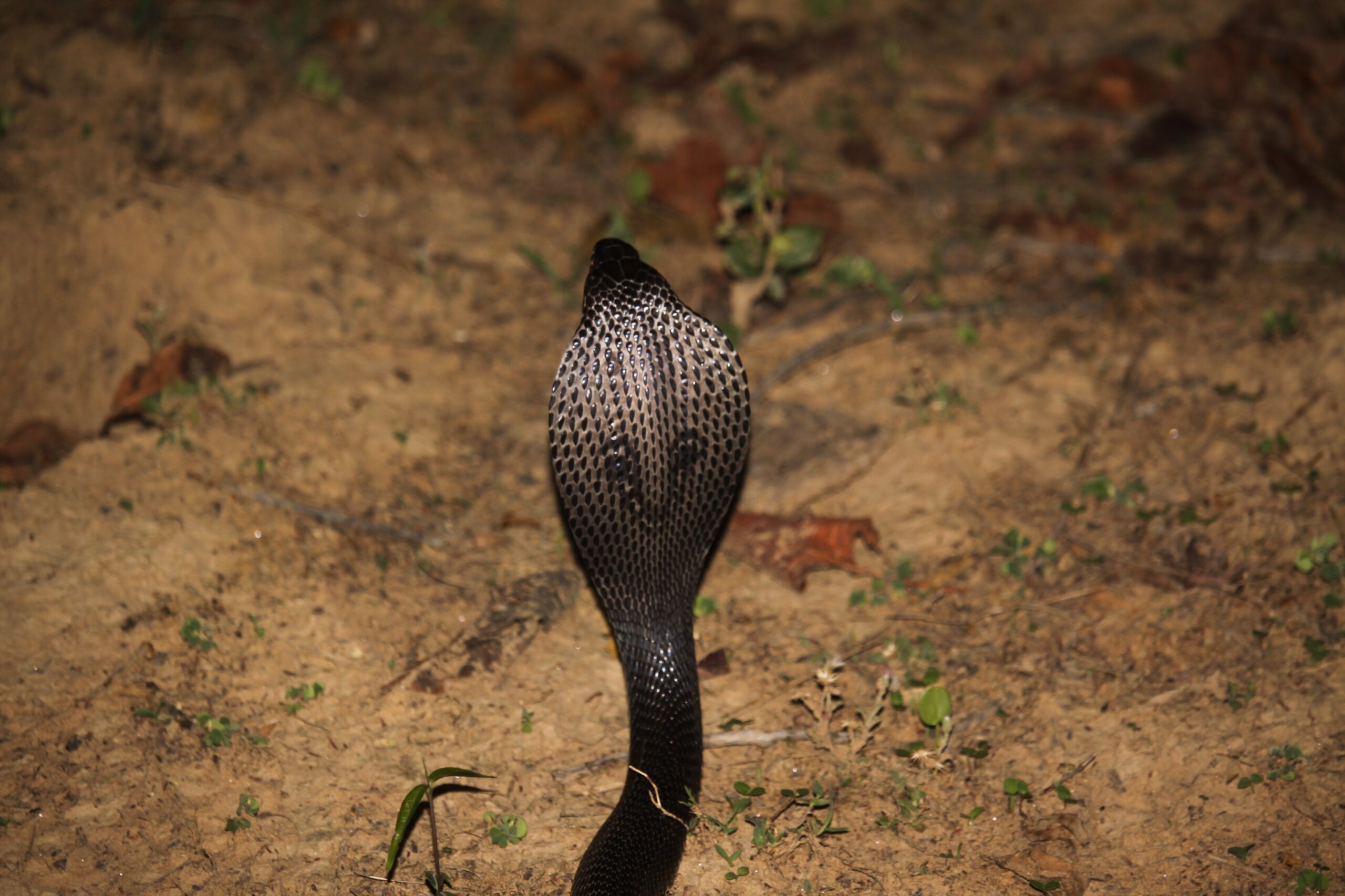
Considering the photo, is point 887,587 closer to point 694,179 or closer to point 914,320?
point 914,320

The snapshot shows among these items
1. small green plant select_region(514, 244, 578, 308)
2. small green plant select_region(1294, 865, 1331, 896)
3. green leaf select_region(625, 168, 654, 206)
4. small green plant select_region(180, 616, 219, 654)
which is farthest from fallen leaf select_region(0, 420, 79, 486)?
small green plant select_region(1294, 865, 1331, 896)

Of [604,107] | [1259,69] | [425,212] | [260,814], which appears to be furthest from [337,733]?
[1259,69]

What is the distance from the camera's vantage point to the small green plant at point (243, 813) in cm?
294

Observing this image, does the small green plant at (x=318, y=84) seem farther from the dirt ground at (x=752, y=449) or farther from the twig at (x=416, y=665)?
the twig at (x=416, y=665)

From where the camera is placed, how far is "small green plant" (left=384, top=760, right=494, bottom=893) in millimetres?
2799

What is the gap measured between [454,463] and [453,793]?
4.62ft

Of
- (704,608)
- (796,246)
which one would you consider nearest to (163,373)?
(704,608)

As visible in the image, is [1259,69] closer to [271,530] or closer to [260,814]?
[271,530]

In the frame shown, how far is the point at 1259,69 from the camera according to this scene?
5.70m

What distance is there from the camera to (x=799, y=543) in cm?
387

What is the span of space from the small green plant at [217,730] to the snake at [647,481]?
1.13 meters

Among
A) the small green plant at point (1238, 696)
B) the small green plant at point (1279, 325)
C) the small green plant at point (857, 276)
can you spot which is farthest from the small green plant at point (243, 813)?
the small green plant at point (1279, 325)

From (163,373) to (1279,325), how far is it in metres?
4.43

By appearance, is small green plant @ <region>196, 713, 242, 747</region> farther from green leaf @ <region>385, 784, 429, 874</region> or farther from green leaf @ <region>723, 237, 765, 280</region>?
green leaf @ <region>723, 237, 765, 280</region>
